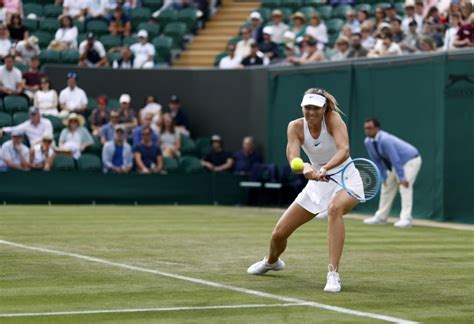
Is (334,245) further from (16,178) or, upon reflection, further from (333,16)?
(333,16)

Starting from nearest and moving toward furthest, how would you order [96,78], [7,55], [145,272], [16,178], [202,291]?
[202,291] < [145,272] < [16,178] < [7,55] < [96,78]

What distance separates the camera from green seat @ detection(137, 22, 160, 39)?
29.8 metres

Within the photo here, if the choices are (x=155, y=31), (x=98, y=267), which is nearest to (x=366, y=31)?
(x=155, y=31)

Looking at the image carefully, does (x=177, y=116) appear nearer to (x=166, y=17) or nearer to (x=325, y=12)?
(x=166, y=17)

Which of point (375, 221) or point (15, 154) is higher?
point (15, 154)

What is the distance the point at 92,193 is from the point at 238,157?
3.75 meters

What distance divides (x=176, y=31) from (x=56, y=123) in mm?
5903

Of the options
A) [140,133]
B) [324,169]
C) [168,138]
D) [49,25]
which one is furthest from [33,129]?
[324,169]

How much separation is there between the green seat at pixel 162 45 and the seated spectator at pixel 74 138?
15.9 feet

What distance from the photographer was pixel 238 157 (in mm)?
26828

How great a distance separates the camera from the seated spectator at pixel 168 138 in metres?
26.8

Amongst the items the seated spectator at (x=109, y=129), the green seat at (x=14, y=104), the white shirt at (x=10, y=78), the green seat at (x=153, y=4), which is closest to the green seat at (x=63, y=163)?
the seated spectator at (x=109, y=129)

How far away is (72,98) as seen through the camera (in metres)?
26.5

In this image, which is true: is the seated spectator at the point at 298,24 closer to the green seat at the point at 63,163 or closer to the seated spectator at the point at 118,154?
the seated spectator at the point at 118,154
